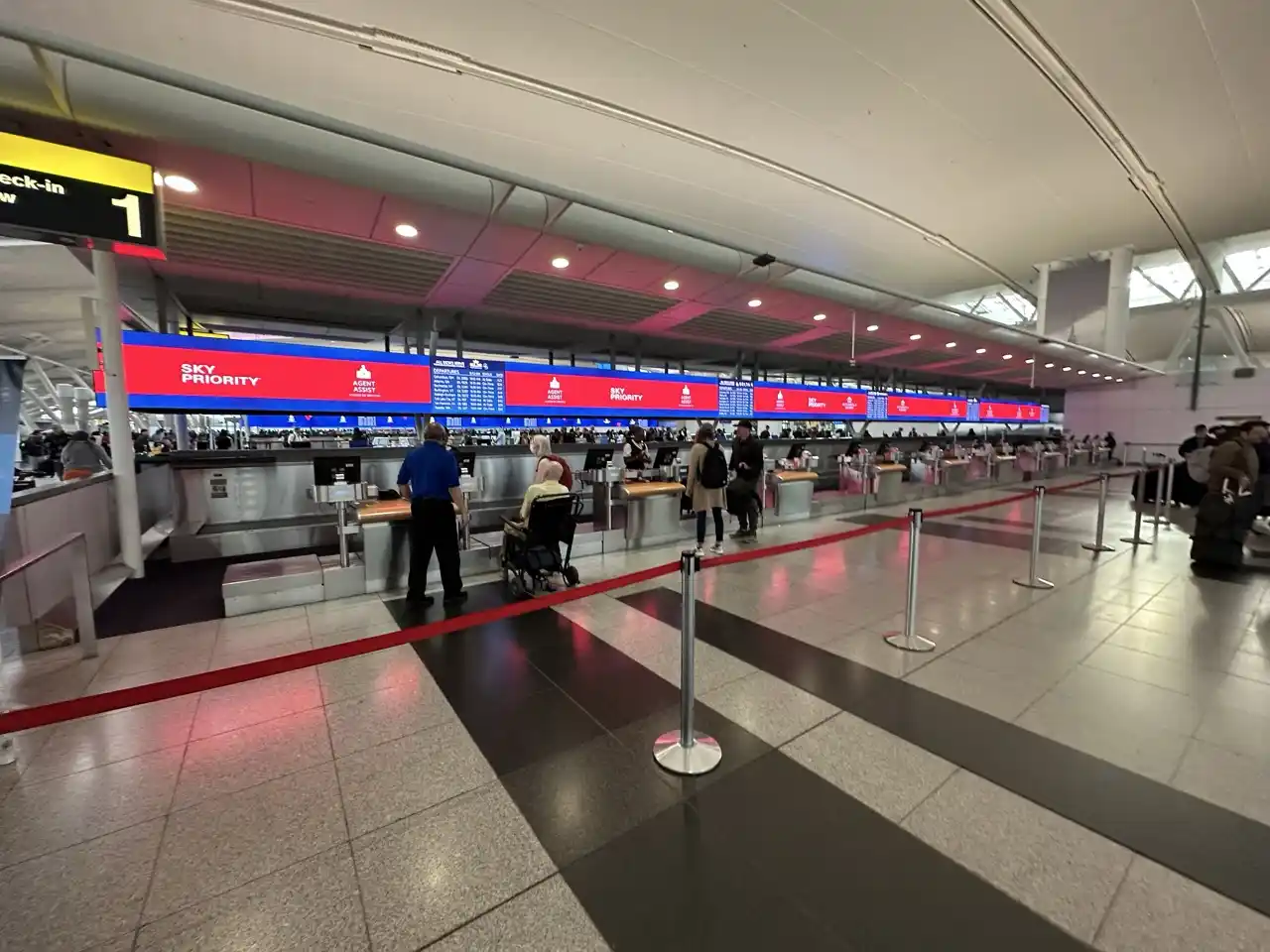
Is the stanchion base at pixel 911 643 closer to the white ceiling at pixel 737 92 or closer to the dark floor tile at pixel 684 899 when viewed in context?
the dark floor tile at pixel 684 899

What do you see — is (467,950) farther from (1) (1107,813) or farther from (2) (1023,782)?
(1) (1107,813)

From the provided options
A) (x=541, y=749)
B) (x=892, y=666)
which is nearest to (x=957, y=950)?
(x=541, y=749)

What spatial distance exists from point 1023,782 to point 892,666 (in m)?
1.09

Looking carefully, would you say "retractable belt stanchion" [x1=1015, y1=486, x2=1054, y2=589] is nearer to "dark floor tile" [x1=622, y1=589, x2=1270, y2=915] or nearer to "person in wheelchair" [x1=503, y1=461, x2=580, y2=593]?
"dark floor tile" [x1=622, y1=589, x2=1270, y2=915]

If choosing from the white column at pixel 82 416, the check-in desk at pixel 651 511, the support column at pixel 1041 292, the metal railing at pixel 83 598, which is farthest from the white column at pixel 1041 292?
the white column at pixel 82 416

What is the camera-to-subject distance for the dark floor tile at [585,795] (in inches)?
72.2

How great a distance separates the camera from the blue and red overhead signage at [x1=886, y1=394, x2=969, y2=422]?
43.8ft

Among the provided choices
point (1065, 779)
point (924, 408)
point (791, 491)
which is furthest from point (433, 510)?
point (924, 408)

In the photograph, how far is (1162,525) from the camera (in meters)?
7.80

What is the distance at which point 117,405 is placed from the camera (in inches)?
187

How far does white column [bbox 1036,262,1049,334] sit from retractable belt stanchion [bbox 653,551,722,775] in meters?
9.02

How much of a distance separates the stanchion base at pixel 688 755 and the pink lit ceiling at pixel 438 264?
4.22 metres

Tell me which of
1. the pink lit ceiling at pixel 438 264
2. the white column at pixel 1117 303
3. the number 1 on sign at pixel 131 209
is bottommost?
the number 1 on sign at pixel 131 209

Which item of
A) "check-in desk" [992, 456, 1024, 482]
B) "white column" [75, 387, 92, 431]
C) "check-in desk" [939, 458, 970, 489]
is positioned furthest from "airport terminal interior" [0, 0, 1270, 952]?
"white column" [75, 387, 92, 431]
